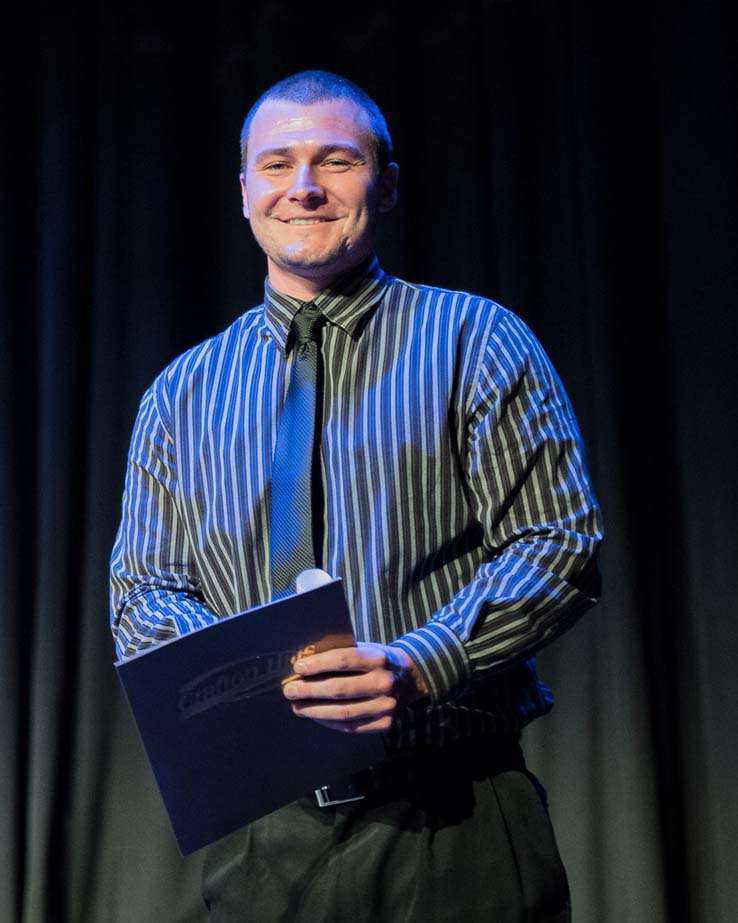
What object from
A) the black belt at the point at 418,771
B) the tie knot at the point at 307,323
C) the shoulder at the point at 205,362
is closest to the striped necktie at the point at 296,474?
the tie knot at the point at 307,323

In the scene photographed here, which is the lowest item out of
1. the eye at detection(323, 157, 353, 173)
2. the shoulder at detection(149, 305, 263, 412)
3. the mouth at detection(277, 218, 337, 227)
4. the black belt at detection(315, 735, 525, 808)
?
the black belt at detection(315, 735, 525, 808)

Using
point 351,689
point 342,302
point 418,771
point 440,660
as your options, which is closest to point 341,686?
point 351,689

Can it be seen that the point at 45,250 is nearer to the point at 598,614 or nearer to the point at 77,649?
the point at 77,649

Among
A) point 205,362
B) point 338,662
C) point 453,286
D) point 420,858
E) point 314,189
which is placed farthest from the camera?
point 453,286

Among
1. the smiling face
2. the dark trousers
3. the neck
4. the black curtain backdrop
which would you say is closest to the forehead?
the smiling face

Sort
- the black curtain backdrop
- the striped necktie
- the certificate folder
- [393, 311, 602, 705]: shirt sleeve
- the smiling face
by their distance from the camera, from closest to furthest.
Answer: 1. the certificate folder
2. [393, 311, 602, 705]: shirt sleeve
3. the striped necktie
4. the smiling face
5. the black curtain backdrop

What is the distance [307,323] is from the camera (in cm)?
136

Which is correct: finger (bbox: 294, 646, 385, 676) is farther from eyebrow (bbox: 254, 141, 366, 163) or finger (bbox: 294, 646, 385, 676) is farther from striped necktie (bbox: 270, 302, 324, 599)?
eyebrow (bbox: 254, 141, 366, 163)

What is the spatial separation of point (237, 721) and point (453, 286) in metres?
1.77

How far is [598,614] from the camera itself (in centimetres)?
251

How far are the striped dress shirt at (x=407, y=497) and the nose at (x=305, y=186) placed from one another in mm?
116

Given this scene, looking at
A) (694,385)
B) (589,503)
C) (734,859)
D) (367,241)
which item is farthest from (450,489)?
(734,859)

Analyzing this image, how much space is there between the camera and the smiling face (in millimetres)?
1329

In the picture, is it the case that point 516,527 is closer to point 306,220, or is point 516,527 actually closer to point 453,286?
point 306,220
